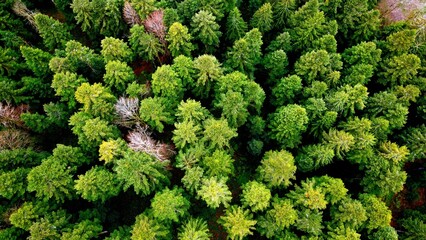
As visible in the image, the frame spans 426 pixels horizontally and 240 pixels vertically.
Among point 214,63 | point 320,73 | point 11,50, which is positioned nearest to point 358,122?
point 320,73

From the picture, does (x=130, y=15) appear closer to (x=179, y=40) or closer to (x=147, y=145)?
(x=179, y=40)

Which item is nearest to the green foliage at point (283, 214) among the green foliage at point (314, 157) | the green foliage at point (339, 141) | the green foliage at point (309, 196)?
the green foliage at point (309, 196)

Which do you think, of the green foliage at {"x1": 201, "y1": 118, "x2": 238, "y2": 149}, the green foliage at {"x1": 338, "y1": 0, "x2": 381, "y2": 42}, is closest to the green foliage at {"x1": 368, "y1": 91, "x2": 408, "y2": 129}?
the green foliage at {"x1": 338, "y1": 0, "x2": 381, "y2": 42}

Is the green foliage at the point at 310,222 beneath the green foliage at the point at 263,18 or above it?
beneath

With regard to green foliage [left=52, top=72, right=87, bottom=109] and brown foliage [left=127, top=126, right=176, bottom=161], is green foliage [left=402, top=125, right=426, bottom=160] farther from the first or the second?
green foliage [left=52, top=72, right=87, bottom=109]

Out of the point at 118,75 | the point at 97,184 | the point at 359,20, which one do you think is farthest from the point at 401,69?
the point at 97,184

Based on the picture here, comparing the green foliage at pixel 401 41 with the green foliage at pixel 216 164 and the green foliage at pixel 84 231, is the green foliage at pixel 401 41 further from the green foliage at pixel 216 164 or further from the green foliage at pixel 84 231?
the green foliage at pixel 84 231

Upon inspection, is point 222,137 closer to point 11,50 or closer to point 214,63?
point 214,63
